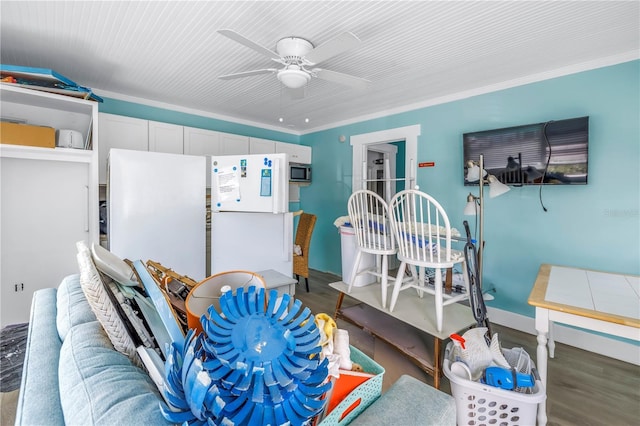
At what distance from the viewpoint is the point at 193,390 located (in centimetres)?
50

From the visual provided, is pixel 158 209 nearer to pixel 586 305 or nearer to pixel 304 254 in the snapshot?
pixel 304 254

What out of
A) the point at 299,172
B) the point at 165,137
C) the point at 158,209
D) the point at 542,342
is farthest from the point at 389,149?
the point at 542,342

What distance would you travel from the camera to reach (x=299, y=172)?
451 cm

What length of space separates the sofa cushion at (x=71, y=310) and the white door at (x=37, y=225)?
139cm

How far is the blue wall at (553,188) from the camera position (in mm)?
2133

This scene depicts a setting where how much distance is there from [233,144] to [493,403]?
146 inches

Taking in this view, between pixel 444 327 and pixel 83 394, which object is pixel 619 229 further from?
pixel 83 394

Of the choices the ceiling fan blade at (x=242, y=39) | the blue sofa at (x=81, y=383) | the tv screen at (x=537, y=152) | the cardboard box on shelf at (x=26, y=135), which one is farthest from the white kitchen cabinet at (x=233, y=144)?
the blue sofa at (x=81, y=383)

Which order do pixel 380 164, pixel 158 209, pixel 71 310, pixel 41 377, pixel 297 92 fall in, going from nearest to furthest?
1. pixel 41 377
2. pixel 71 310
3. pixel 297 92
4. pixel 158 209
5. pixel 380 164

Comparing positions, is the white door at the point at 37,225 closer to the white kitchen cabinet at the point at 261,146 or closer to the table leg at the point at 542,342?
the white kitchen cabinet at the point at 261,146

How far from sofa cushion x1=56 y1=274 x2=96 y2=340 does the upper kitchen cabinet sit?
132 inches

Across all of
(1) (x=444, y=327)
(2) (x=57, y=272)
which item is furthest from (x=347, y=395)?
(2) (x=57, y=272)

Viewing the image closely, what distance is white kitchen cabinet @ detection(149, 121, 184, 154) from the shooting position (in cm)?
316

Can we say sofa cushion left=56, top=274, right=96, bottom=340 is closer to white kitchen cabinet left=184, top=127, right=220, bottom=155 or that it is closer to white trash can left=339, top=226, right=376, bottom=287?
white trash can left=339, top=226, right=376, bottom=287
